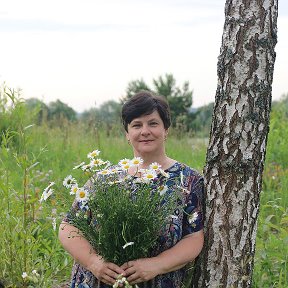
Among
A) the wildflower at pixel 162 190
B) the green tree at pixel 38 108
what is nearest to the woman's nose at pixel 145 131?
the wildflower at pixel 162 190

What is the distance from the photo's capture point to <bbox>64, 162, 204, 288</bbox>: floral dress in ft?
10.0

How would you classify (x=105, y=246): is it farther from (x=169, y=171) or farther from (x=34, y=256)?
(x=34, y=256)

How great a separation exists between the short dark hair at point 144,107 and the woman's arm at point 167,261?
0.57m

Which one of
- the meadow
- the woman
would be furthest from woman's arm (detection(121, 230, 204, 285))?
the meadow

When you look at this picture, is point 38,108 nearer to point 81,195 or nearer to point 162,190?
point 81,195

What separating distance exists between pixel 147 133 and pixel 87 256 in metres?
0.62

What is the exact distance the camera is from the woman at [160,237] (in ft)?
9.62

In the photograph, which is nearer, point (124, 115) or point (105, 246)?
point (105, 246)

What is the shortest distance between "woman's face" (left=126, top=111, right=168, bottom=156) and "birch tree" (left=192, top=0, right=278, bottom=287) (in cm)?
25

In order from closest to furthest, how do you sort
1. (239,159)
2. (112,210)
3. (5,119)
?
(112,210) < (239,159) < (5,119)

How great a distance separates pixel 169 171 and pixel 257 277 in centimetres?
107

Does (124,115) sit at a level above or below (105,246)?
above

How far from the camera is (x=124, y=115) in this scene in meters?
3.21

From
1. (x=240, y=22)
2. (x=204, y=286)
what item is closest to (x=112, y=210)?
(x=204, y=286)
